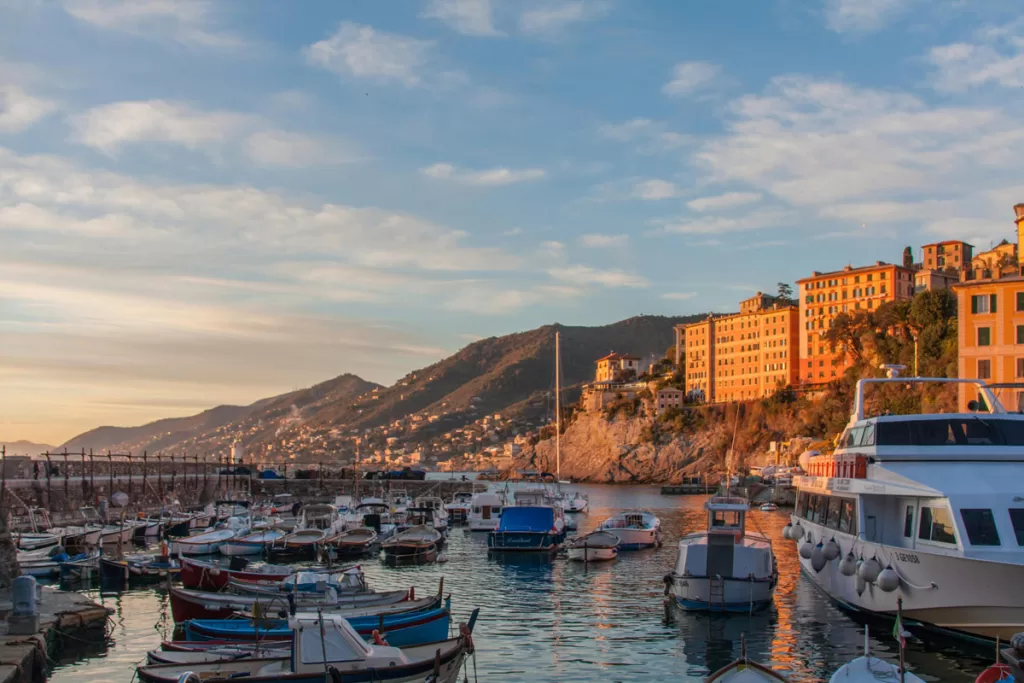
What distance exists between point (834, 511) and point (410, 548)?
76.5 feet

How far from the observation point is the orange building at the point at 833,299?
480 feet

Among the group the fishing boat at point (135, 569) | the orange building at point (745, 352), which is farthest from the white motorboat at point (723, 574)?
the orange building at point (745, 352)

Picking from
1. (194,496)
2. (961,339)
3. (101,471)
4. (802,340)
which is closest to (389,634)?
(961,339)

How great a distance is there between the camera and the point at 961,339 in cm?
5681

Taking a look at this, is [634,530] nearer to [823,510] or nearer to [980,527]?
[823,510]

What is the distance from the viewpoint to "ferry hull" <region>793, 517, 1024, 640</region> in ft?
70.1

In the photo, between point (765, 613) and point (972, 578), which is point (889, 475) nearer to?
point (972, 578)

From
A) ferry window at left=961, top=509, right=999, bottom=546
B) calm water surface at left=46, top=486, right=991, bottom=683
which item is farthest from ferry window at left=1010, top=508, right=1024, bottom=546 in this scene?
calm water surface at left=46, top=486, right=991, bottom=683

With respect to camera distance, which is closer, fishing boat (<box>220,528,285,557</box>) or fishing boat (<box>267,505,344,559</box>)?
fishing boat (<box>220,528,285,557</box>)

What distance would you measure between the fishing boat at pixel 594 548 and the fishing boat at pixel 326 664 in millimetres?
27553

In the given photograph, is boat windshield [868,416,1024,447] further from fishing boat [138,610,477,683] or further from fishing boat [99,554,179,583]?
fishing boat [99,554,179,583]

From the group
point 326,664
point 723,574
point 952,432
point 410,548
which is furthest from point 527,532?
point 326,664

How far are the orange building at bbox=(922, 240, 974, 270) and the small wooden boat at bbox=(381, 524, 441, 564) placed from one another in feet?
443

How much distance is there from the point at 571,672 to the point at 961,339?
4334cm
